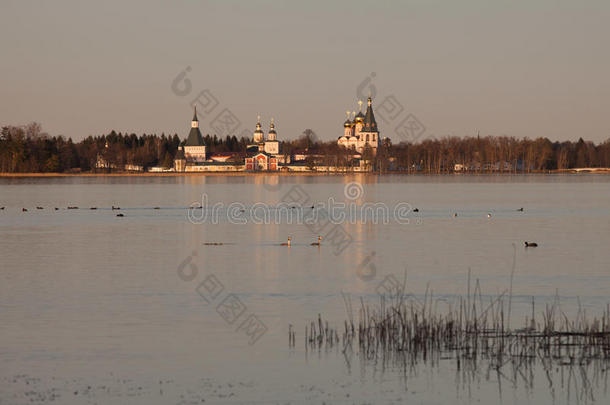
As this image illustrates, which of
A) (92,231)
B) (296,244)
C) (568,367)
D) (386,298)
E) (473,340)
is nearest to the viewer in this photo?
(568,367)

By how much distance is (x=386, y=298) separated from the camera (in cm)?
2269

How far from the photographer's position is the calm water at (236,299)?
14.3 metres

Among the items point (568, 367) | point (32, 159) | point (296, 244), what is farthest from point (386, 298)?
point (32, 159)

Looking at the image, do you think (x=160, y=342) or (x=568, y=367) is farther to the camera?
(x=160, y=342)

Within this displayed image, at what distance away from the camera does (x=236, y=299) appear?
22.8 meters

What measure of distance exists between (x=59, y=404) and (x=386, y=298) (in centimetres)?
1095

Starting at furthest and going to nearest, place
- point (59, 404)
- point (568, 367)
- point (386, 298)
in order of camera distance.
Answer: point (386, 298) → point (568, 367) → point (59, 404)

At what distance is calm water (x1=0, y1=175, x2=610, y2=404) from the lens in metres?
14.3

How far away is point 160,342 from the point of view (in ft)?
57.4

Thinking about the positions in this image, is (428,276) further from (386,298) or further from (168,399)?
(168,399)

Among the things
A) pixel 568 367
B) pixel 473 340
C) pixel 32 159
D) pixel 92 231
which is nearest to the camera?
pixel 568 367

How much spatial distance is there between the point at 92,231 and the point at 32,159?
147m

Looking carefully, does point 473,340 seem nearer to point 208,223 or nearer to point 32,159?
point 208,223

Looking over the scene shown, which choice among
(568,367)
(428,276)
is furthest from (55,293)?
(568,367)
